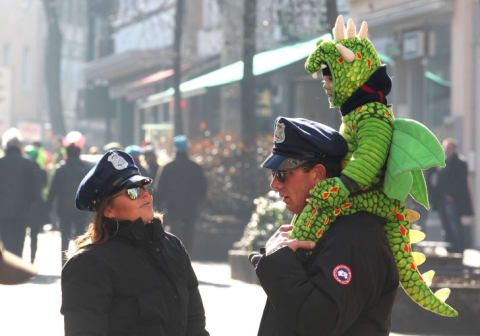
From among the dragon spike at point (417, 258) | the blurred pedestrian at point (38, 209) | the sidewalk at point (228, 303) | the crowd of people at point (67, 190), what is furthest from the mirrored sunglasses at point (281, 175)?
the blurred pedestrian at point (38, 209)

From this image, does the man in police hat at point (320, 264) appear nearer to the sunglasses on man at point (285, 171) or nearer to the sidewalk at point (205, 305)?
the sunglasses on man at point (285, 171)

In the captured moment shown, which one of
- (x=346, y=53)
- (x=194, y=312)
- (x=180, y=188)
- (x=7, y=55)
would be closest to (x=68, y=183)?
(x=180, y=188)

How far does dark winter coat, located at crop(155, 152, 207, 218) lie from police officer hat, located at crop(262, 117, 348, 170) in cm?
1352

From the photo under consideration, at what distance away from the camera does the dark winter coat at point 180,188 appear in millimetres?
17516

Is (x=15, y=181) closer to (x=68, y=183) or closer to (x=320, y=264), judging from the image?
(x=68, y=183)

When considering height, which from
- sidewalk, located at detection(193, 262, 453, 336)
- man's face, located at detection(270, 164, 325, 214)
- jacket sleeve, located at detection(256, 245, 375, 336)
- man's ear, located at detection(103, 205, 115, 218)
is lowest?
sidewalk, located at detection(193, 262, 453, 336)

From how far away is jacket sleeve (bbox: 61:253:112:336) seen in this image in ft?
14.6

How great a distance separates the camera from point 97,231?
15.6 ft

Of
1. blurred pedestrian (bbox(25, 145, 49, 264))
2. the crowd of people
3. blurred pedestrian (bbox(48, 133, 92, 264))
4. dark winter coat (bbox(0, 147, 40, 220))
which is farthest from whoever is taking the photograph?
blurred pedestrian (bbox(25, 145, 49, 264))

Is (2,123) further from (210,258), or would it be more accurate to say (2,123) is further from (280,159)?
(280,159)

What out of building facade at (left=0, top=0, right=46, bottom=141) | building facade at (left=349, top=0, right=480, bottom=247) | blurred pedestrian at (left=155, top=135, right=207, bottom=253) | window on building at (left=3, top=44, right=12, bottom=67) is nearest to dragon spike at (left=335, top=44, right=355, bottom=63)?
blurred pedestrian at (left=155, top=135, right=207, bottom=253)

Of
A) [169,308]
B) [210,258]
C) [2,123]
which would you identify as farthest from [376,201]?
[2,123]

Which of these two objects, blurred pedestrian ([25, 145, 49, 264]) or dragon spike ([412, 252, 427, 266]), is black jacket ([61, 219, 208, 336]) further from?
blurred pedestrian ([25, 145, 49, 264])

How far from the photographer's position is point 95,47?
5616 centimetres
